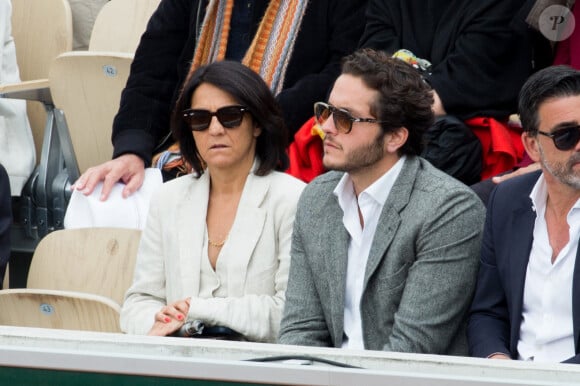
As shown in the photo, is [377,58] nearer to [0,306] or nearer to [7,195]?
[0,306]

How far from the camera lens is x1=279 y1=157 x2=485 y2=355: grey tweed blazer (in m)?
3.16

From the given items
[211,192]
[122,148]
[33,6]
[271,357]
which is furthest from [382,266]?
[33,6]

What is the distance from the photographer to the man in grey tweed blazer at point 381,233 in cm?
318

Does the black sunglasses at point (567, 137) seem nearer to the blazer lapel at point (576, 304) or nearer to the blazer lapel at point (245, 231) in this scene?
the blazer lapel at point (576, 304)

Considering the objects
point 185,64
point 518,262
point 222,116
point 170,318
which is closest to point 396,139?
point 518,262

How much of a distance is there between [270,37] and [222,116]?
96 centimetres

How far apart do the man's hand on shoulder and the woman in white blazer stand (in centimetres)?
70

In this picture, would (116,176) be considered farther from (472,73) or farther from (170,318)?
(472,73)

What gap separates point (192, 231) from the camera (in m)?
3.67

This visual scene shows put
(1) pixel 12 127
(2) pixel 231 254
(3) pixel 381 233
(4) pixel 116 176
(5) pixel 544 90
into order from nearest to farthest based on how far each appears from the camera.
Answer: (5) pixel 544 90 → (3) pixel 381 233 → (2) pixel 231 254 → (4) pixel 116 176 → (1) pixel 12 127

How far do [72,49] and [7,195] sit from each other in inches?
74.8

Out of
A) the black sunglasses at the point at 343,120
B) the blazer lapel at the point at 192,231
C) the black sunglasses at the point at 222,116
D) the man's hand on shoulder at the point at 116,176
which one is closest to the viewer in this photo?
the black sunglasses at the point at 343,120

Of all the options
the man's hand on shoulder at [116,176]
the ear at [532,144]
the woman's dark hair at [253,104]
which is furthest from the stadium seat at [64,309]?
the ear at [532,144]

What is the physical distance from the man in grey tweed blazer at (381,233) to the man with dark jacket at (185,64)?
3.53ft
